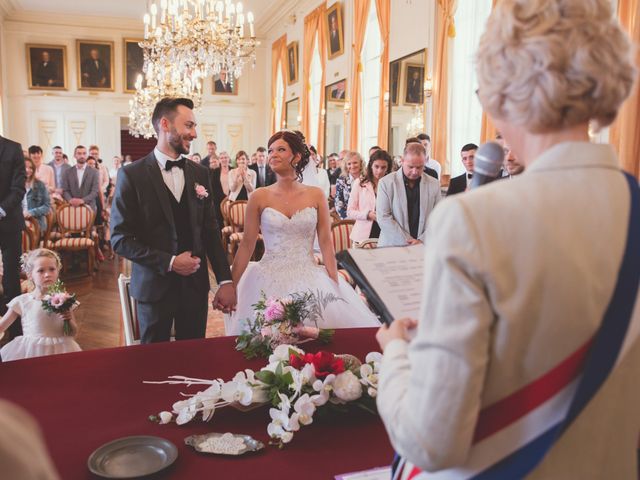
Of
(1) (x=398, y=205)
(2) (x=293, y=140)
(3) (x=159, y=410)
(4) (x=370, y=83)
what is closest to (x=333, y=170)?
(4) (x=370, y=83)

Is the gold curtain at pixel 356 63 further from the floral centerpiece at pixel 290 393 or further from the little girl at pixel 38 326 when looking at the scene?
the floral centerpiece at pixel 290 393

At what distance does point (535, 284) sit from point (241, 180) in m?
9.88

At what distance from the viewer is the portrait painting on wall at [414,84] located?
9.16m

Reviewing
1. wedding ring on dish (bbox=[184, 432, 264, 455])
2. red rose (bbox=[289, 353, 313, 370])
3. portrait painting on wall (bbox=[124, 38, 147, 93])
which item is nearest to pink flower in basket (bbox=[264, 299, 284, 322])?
red rose (bbox=[289, 353, 313, 370])

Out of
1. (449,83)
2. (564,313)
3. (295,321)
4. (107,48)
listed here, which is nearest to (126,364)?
(295,321)

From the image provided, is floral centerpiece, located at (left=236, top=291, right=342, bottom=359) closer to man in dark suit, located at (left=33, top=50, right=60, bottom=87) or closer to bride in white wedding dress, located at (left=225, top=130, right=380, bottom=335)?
bride in white wedding dress, located at (left=225, top=130, right=380, bottom=335)

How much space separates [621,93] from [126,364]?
5.77 ft

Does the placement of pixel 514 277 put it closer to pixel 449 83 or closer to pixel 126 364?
pixel 126 364

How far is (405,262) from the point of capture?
1.25 metres

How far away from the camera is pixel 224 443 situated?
1.51 meters

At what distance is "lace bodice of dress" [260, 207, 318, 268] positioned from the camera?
4086 millimetres

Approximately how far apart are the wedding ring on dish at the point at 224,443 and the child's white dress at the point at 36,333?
210 cm

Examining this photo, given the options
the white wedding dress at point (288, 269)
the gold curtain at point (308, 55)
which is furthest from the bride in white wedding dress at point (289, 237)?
the gold curtain at point (308, 55)

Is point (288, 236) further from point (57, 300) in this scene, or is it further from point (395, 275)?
point (395, 275)
